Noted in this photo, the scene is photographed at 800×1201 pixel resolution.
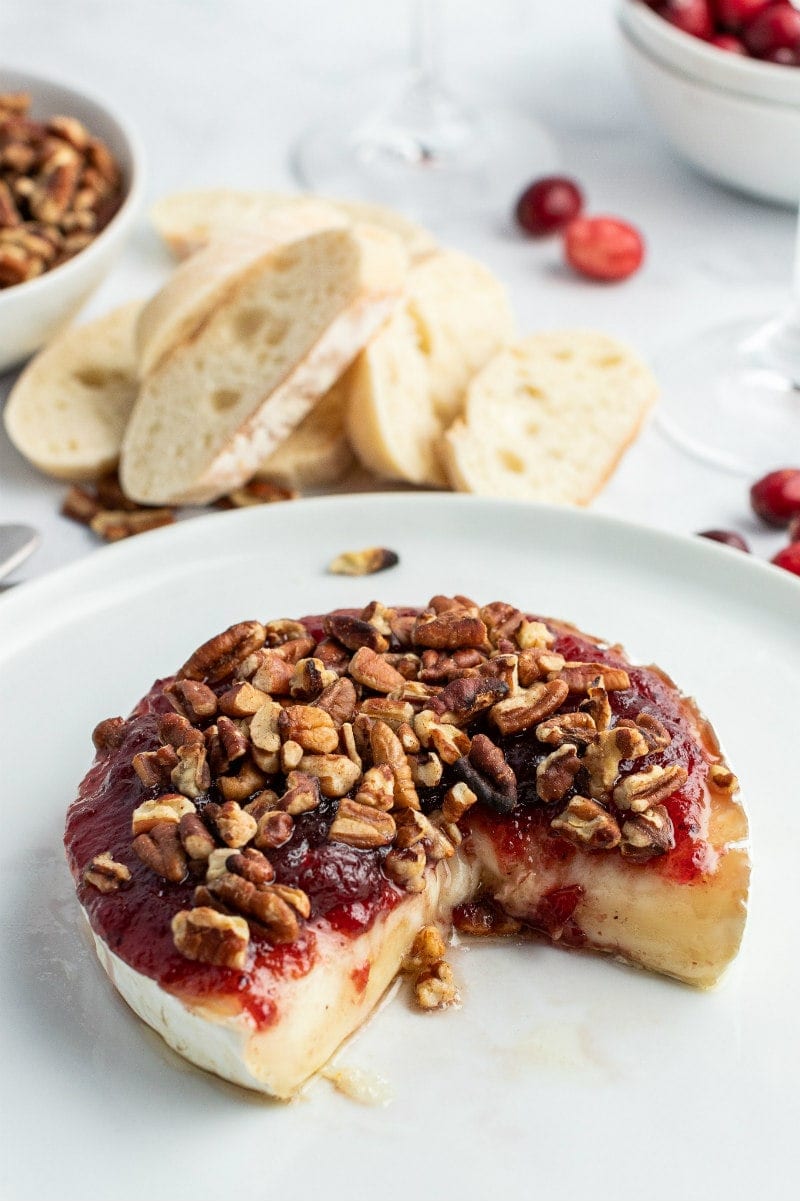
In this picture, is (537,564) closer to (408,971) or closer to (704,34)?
(408,971)

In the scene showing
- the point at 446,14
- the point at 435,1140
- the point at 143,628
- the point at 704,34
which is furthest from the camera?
the point at 446,14

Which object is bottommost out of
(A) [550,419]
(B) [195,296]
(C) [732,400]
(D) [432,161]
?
(C) [732,400]

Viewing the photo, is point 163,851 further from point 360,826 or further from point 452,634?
point 452,634

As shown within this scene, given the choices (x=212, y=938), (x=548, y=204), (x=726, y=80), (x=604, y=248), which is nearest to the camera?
(x=212, y=938)

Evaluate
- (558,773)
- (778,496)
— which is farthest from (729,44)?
(558,773)

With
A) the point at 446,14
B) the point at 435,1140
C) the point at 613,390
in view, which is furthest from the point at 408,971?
the point at 446,14

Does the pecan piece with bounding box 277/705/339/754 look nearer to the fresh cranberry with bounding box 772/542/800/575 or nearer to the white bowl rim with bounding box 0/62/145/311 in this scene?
the fresh cranberry with bounding box 772/542/800/575
